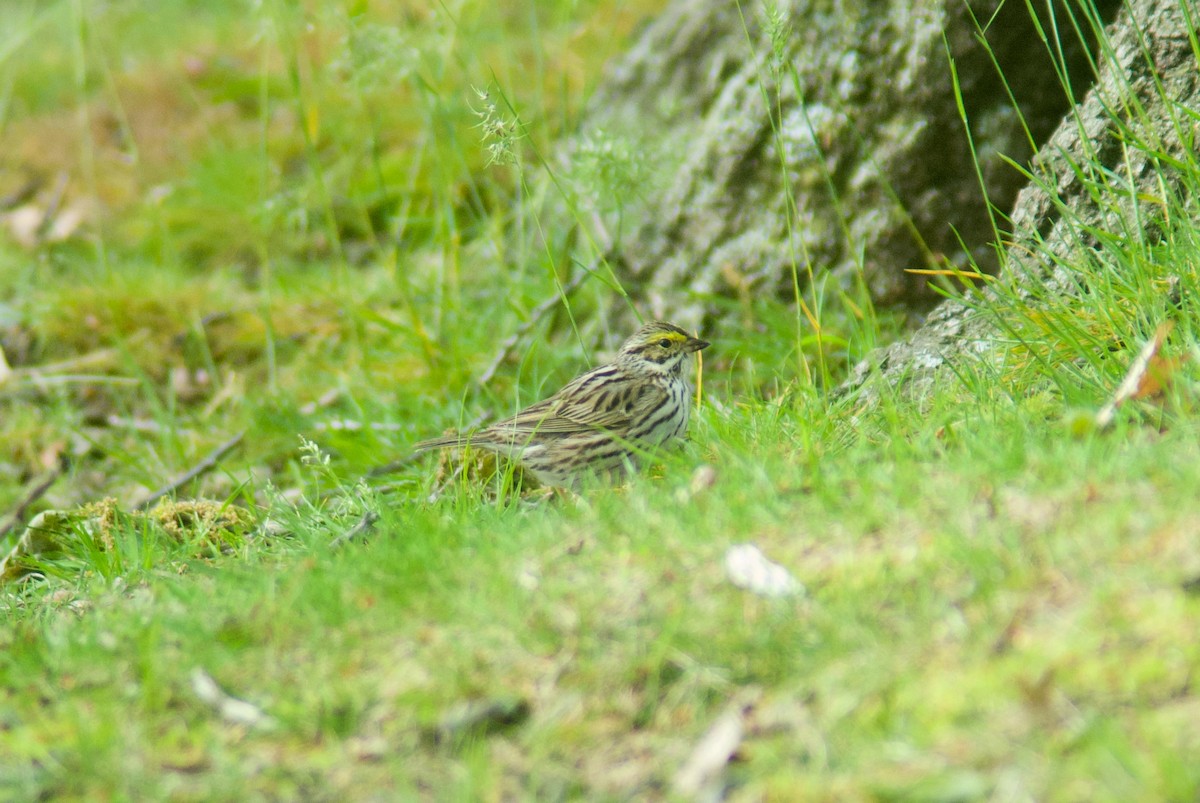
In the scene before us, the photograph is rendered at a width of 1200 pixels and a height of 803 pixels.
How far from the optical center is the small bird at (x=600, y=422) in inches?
213

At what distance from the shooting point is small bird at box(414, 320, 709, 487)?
5.41 m

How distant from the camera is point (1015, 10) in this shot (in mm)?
5949

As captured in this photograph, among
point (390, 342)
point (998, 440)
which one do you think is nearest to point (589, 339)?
point (390, 342)

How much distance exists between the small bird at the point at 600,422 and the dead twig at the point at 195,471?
56.8 inches

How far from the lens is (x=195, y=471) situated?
6.20 meters

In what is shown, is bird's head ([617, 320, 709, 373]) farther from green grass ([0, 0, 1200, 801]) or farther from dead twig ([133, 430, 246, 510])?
dead twig ([133, 430, 246, 510])

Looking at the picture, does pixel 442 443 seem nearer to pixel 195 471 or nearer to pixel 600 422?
pixel 600 422

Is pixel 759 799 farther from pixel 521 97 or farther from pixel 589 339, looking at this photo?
pixel 521 97

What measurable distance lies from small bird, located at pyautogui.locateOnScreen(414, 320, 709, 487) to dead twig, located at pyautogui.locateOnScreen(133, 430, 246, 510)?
1442mm

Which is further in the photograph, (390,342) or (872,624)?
(390,342)

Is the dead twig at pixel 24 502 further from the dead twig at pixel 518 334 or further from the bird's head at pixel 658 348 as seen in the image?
the bird's head at pixel 658 348

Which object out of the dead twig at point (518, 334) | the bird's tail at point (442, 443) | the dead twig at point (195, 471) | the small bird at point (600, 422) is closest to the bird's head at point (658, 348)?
the small bird at point (600, 422)

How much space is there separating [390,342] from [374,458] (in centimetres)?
142

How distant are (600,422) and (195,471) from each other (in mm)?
2148
